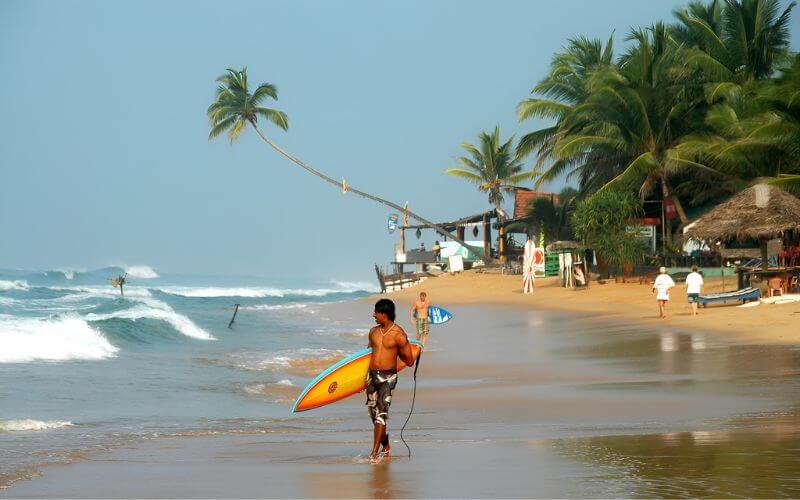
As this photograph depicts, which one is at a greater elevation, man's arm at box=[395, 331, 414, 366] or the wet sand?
man's arm at box=[395, 331, 414, 366]

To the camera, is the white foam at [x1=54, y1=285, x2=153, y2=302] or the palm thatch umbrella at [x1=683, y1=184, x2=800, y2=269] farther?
the white foam at [x1=54, y1=285, x2=153, y2=302]

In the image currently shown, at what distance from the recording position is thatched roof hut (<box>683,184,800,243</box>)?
25.1 metres

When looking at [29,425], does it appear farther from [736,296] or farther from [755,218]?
[755,218]

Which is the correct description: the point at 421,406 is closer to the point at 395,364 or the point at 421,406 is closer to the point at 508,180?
the point at 395,364

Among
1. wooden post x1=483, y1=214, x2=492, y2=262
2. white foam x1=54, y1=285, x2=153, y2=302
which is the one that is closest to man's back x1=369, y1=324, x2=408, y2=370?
wooden post x1=483, y1=214, x2=492, y2=262

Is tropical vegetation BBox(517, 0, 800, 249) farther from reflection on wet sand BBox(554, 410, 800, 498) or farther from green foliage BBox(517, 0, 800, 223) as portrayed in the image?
reflection on wet sand BBox(554, 410, 800, 498)

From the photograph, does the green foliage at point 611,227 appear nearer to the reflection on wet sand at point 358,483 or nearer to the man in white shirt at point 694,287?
the man in white shirt at point 694,287

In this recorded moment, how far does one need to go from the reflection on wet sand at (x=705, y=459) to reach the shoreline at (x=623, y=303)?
919 centimetres

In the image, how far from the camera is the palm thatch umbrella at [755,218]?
2508cm

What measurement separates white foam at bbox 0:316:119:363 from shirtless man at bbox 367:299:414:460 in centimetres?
1321

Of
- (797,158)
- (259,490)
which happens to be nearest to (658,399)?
(259,490)

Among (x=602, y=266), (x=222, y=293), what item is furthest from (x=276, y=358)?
(x=222, y=293)

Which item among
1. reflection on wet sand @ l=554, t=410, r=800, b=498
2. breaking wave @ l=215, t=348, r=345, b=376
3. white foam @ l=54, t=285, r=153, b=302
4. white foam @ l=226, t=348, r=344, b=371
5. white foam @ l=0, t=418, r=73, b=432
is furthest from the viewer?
white foam @ l=54, t=285, r=153, b=302

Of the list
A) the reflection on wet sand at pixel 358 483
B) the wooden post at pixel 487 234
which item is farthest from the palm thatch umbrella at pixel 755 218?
the wooden post at pixel 487 234
